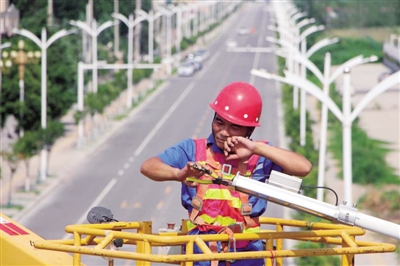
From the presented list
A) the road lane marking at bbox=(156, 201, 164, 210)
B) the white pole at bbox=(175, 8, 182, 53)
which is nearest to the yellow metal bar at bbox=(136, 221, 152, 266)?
the road lane marking at bbox=(156, 201, 164, 210)

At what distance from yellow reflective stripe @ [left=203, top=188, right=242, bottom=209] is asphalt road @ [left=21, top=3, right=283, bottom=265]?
12.1 ft

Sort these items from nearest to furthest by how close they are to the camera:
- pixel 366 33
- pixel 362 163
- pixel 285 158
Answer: pixel 285 158
pixel 362 163
pixel 366 33

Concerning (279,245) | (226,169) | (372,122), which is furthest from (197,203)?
(372,122)

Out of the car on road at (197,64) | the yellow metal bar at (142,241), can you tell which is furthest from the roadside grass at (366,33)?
the yellow metal bar at (142,241)

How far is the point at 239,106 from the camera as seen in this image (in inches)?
371

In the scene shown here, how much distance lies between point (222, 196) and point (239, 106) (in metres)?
0.73

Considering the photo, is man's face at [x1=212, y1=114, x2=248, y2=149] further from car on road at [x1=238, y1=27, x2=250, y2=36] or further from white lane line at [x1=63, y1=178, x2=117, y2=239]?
car on road at [x1=238, y1=27, x2=250, y2=36]

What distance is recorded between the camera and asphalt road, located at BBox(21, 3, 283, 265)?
55.4 meters

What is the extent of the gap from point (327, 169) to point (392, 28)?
221 ft

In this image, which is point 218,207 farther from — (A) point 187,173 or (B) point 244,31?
(B) point 244,31

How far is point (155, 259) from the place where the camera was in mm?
8055

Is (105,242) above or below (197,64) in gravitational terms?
above

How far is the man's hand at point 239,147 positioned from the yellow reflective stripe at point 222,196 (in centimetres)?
34

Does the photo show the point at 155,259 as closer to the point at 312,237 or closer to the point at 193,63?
the point at 312,237
